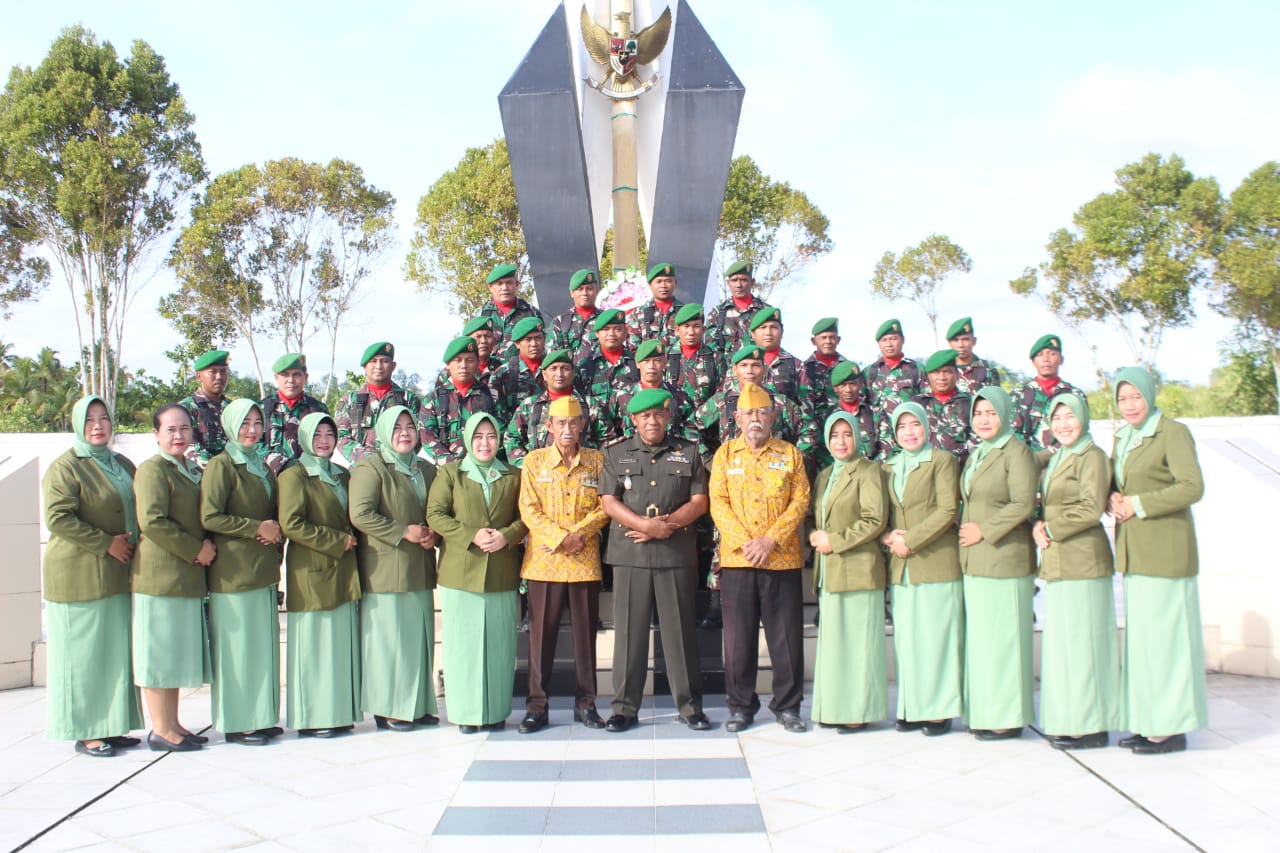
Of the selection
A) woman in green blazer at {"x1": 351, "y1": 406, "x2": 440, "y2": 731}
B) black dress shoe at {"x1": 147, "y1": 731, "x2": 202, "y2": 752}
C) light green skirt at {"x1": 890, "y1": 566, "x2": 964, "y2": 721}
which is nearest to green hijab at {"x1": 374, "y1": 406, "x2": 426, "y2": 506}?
woman in green blazer at {"x1": 351, "y1": 406, "x2": 440, "y2": 731}

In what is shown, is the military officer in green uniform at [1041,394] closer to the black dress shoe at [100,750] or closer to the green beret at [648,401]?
the green beret at [648,401]

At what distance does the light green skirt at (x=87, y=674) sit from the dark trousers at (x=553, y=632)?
5.34 feet

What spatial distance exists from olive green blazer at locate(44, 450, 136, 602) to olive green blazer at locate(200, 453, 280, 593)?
37 cm

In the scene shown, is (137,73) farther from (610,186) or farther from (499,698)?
(499,698)

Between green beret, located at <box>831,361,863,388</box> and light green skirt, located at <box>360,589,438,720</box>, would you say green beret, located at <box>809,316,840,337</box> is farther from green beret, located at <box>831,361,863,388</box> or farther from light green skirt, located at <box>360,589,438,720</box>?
light green skirt, located at <box>360,589,438,720</box>

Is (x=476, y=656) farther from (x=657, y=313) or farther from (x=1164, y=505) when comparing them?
(x=1164, y=505)

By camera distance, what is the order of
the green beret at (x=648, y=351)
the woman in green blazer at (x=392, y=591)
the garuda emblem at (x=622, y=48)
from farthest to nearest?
1. the garuda emblem at (x=622, y=48)
2. the green beret at (x=648, y=351)
3. the woman in green blazer at (x=392, y=591)

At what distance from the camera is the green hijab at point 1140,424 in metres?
3.71

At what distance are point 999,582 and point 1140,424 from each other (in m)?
0.81

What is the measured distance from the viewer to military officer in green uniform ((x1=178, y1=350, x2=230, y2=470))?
15.4 ft

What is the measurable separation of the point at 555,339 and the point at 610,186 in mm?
3865

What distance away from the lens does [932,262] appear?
24750 millimetres

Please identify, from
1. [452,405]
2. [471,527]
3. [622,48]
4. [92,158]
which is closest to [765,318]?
[452,405]

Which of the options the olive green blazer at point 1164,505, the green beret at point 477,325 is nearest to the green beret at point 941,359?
the olive green blazer at point 1164,505
